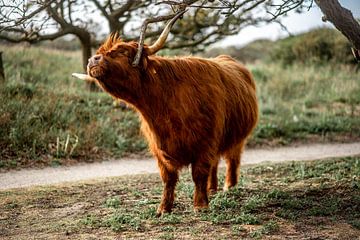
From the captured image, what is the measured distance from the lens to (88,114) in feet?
39.3

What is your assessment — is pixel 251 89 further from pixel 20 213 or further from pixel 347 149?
pixel 347 149

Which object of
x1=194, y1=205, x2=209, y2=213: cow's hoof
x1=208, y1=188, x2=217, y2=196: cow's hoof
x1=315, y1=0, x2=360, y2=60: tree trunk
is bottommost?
x1=208, y1=188, x2=217, y2=196: cow's hoof

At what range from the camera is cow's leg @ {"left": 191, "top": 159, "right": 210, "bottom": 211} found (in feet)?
20.1

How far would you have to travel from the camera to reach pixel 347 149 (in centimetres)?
1145

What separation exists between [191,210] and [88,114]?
6212mm

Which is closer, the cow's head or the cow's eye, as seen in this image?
the cow's head

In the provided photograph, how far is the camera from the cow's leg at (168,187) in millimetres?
6137

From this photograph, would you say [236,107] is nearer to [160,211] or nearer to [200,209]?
[200,209]

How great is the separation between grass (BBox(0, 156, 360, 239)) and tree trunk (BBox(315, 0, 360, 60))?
69.1 inches

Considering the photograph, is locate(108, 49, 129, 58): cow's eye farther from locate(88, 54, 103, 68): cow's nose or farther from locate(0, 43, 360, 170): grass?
locate(0, 43, 360, 170): grass

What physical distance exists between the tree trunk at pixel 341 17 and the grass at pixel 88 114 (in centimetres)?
548

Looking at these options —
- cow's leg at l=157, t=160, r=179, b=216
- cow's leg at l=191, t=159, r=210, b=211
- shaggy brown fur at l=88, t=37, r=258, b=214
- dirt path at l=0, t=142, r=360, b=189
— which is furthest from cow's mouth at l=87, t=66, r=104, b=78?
dirt path at l=0, t=142, r=360, b=189

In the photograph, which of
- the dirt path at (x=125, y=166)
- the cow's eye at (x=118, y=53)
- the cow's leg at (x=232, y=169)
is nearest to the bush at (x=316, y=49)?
the dirt path at (x=125, y=166)

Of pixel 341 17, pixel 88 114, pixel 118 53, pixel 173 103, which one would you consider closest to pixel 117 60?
pixel 118 53
